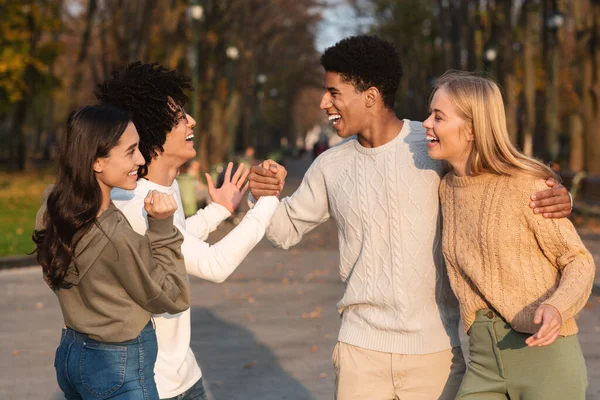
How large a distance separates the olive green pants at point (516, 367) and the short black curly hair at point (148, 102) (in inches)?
53.6

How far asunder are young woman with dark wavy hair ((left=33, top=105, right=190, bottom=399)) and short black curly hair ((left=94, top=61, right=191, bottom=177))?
39 cm

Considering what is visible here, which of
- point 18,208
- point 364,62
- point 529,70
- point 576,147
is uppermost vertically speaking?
point 364,62

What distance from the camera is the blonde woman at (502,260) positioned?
3.96 m

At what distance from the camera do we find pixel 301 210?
4828 millimetres

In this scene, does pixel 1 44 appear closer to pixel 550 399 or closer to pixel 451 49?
pixel 451 49

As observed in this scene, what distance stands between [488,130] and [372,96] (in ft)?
2.26

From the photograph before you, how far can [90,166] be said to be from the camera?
3682mm

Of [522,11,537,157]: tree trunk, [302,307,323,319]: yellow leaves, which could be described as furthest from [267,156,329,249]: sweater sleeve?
[522,11,537,157]: tree trunk

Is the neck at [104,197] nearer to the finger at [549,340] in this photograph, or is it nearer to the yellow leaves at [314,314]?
the finger at [549,340]

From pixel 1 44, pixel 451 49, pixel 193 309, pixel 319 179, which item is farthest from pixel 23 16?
pixel 319 179

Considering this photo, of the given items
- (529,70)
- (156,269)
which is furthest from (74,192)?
(529,70)

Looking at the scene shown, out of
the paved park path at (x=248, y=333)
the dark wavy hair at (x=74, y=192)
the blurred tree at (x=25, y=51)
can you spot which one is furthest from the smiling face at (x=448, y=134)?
the blurred tree at (x=25, y=51)

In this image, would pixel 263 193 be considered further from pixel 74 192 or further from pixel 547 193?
pixel 547 193

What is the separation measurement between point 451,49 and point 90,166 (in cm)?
3621
